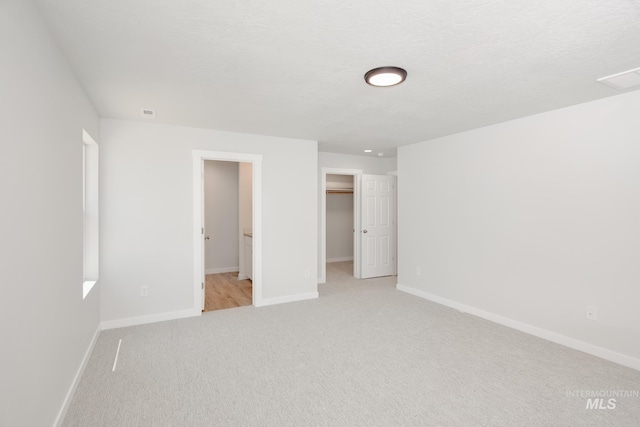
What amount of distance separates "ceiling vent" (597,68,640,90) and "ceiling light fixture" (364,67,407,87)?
1.61 m

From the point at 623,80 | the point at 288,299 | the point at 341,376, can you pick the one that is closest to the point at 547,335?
the point at 341,376

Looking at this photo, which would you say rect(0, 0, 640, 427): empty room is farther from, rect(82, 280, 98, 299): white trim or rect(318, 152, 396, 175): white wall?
rect(318, 152, 396, 175): white wall

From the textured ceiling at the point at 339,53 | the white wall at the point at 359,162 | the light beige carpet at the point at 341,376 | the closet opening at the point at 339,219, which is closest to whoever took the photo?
the textured ceiling at the point at 339,53

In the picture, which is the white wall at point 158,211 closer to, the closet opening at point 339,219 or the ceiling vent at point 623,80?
the closet opening at point 339,219

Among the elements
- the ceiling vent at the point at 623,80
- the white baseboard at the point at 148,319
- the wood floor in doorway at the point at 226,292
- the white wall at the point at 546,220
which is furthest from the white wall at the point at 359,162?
the ceiling vent at the point at 623,80

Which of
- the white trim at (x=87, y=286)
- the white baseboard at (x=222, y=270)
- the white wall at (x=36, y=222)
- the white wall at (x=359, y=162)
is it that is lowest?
the white baseboard at (x=222, y=270)

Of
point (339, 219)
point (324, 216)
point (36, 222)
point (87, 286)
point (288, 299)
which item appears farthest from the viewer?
point (339, 219)

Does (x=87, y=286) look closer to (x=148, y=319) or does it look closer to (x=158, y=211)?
(x=148, y=319)

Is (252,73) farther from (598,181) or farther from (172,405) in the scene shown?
(598,181)

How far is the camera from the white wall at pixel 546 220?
2.88m

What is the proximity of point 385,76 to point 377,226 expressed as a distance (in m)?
4.19

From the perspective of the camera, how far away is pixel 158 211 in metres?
3.91

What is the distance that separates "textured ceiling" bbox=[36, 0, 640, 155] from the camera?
65.5 inches

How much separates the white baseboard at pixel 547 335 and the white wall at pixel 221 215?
409 centimetres
